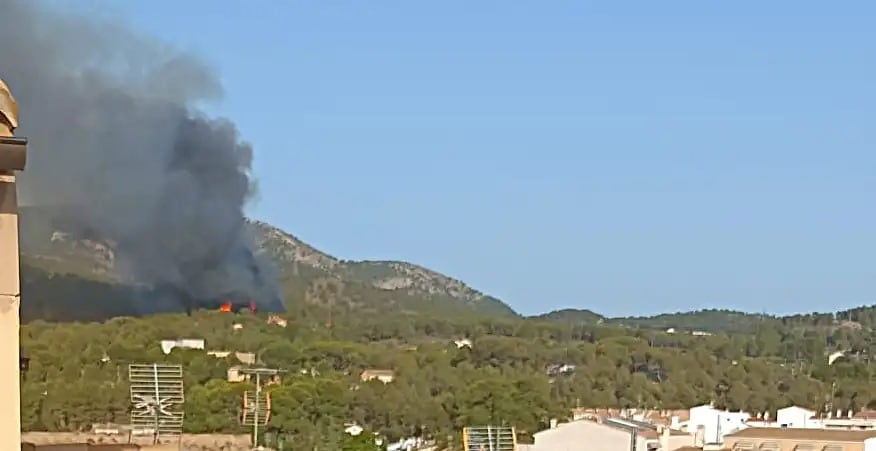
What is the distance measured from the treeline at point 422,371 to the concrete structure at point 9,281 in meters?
10.8

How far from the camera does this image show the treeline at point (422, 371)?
25.1 m

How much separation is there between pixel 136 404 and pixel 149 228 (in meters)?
5.66

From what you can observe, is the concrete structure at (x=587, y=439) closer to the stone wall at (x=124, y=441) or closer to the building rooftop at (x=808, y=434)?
the building rooftop at (x=808, y=434)

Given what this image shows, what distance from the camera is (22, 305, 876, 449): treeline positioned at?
25094mm

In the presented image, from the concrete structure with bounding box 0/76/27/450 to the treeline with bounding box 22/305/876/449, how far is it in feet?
35.5

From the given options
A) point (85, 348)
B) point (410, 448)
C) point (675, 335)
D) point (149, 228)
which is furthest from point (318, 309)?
point (675, 335)

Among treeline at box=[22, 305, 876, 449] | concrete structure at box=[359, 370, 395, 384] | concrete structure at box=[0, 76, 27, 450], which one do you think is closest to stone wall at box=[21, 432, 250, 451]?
treeline at box=[22, 305, 876, 449]

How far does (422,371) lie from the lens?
45.7 meters

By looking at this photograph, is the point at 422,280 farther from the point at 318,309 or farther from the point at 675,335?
the point at 318,309

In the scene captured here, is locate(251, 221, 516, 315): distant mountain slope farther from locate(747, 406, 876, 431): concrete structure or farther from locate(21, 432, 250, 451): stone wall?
locate(21, 432, 250, 451): stone wall

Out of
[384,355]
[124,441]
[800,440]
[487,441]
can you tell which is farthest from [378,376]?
[124,441]

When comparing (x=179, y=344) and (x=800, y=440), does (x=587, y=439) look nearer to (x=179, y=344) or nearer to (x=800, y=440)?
(x=800, y=440)

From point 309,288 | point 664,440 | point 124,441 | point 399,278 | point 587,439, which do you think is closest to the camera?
point 124,441

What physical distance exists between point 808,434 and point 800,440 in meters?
1.44
